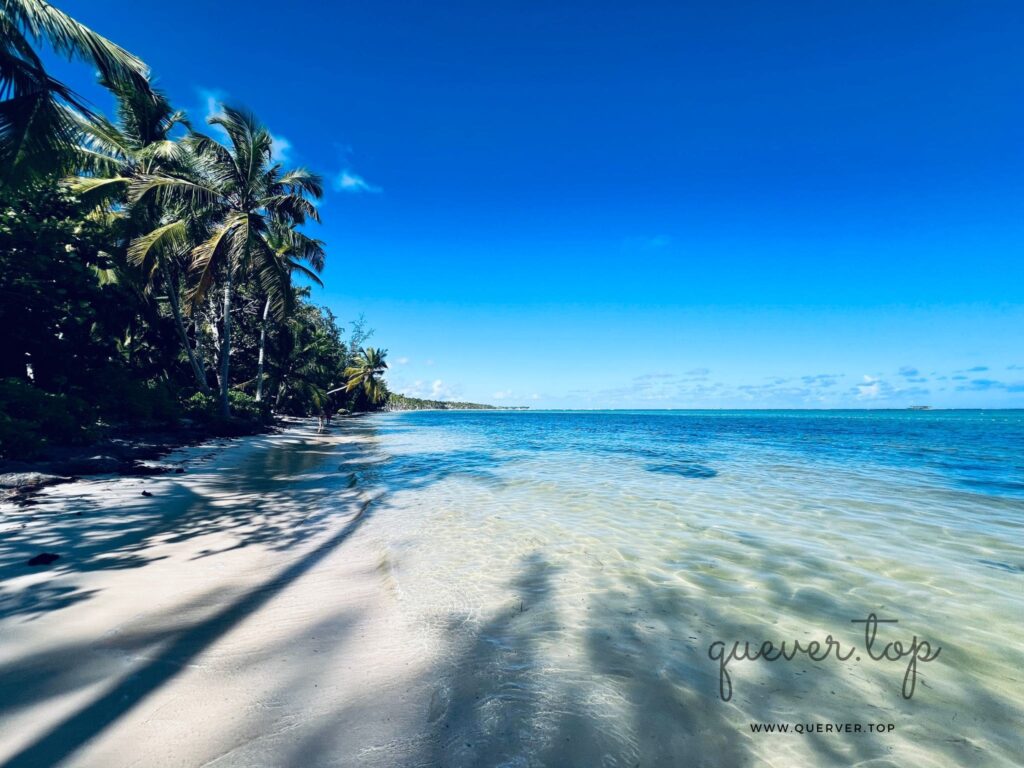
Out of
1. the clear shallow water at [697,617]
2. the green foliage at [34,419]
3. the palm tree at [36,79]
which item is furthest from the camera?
the green foliage at [34,419]

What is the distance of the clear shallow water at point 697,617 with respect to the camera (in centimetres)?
242

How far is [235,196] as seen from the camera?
20.2 m

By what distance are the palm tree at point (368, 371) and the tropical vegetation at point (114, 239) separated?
28.0m

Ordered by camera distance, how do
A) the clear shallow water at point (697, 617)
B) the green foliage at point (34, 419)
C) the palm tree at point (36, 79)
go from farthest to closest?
the green foliage at point (34, 419), the palm tree at point (36, 79), the clear shallow water at point (697, 617)

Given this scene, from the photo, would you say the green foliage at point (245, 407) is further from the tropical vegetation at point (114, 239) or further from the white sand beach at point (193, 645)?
the white sand beach at point (193, 645)

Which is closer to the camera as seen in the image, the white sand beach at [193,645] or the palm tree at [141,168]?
the white sand beach at [193,645]

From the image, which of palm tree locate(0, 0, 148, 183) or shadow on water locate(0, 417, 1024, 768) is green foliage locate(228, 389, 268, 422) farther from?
shadow on water locate(0, 417, 1024, 768)

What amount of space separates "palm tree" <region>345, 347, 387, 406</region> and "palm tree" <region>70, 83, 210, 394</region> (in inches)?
Result: 1551

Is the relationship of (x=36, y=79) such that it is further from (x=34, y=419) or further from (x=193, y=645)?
(x=193, y=645)

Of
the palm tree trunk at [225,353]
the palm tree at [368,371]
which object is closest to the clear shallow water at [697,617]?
the palm tree trunk at [225,353]

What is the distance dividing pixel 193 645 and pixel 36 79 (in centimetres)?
1047

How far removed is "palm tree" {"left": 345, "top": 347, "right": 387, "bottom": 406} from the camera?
6062 cm

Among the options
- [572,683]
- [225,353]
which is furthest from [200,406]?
[572,683]

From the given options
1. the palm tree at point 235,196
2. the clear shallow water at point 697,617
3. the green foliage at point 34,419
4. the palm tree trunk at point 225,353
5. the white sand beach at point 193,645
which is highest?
the palm tree at point 235,196
